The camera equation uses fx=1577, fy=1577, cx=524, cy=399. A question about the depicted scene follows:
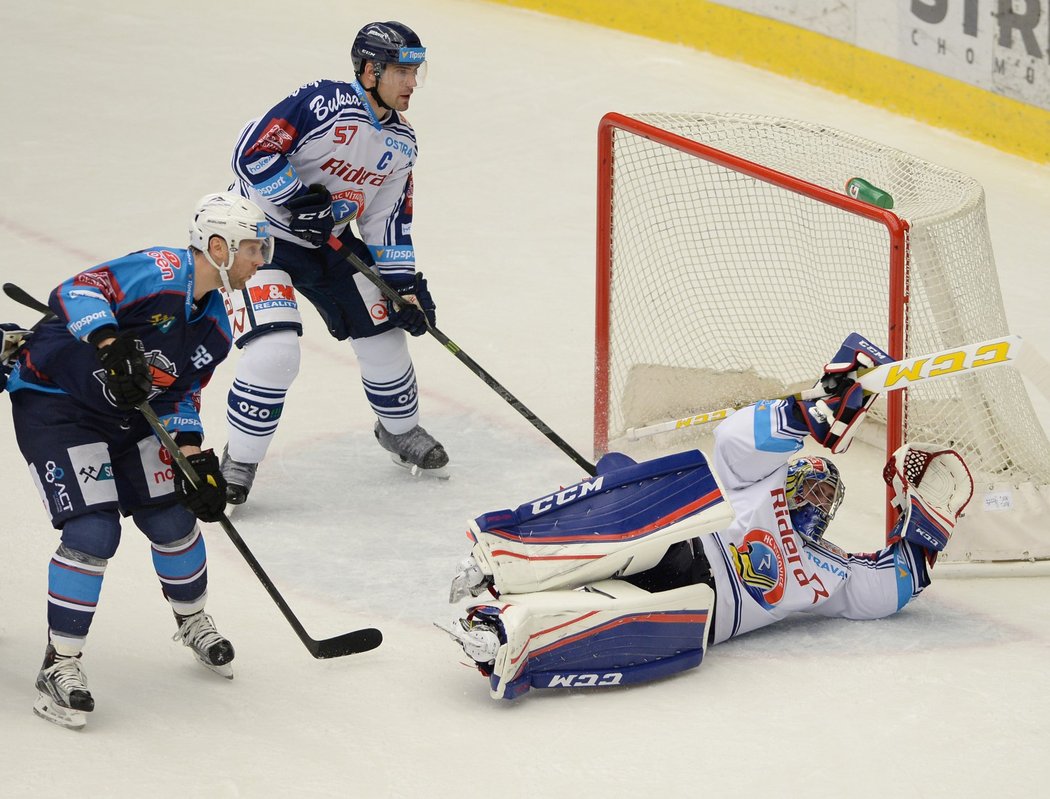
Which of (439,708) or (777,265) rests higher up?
(777,265)

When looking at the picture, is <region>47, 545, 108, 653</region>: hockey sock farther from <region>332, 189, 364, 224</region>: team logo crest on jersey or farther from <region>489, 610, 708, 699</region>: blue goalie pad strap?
<region>332, 189, 364, 224</region>: team logo crest on jersey

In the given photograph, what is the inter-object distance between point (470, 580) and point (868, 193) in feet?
4.88

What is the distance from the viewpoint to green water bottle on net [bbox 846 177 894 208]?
3.89 m

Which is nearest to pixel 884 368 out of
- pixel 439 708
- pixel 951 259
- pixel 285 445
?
pixel 951 259

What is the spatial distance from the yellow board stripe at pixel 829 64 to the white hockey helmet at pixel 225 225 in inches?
181

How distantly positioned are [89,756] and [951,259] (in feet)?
7.56

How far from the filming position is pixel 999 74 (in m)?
6.70

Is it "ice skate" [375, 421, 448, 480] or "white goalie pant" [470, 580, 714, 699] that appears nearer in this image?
"white goalie pant" [470, 580, 714, 699]

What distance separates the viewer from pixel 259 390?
13.7 ft

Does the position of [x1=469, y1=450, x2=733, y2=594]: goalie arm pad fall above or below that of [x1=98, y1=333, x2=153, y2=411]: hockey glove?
below

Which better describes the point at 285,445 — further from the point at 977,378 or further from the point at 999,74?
the point at 999,74

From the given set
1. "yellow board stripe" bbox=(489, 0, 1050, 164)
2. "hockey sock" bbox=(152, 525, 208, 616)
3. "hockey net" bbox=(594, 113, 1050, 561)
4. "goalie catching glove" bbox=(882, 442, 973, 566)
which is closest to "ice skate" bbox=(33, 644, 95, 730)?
"hockey sock" bbox=(152, 525, 208, 616)

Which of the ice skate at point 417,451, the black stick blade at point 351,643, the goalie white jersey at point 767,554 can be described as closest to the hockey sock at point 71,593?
the black stick blade at point 351,643

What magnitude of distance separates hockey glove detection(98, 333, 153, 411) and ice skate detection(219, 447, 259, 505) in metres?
1.42
